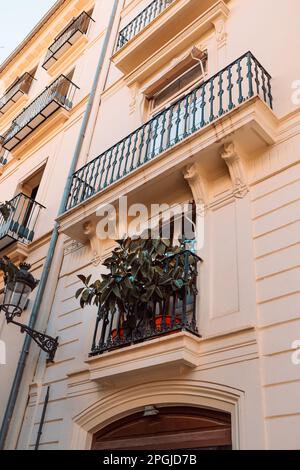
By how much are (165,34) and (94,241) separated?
404 centimetres

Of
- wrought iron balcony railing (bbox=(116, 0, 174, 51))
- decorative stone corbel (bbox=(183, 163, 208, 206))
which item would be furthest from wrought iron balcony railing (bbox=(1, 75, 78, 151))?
decorative stone corbel (bbox=(183, 163, 208, 206))

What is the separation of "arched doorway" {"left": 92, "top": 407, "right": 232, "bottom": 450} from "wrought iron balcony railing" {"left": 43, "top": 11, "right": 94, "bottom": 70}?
9970mm

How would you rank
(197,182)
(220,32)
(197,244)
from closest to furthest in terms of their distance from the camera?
(197,244) < (197,182) < (220,32)

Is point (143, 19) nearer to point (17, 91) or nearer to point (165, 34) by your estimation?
point (165, 34)

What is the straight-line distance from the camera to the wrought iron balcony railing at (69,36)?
1157cm

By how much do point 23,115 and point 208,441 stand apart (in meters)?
10.2

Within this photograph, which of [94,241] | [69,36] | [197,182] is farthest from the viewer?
[69,36]

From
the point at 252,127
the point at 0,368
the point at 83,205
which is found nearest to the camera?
the point at 252,127

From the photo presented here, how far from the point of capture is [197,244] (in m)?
5.08

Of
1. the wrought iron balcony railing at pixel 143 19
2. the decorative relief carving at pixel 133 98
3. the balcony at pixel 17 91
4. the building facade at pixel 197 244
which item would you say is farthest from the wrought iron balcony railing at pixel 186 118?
the balcony at pixel 17 91

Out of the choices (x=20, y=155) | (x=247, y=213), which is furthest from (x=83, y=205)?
(x=20, y=155)

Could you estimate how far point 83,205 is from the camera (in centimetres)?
631

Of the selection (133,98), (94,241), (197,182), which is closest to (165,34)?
(133,98)
